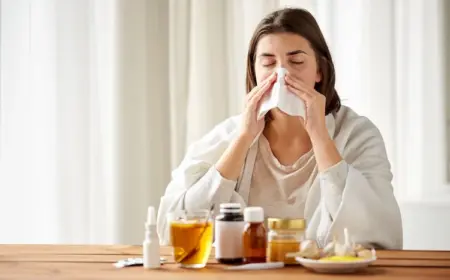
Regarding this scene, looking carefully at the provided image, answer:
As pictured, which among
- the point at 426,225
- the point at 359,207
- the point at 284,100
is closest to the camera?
the point at 359,207

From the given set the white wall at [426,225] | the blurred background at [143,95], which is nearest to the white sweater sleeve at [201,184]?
the blurred background at [143,95]

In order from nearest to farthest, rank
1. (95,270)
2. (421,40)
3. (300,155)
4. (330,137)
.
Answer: (95,270)
(330,137)
(300,155)
(421,40)

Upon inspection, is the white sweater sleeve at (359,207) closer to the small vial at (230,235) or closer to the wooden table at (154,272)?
the wooden table at (154,272)

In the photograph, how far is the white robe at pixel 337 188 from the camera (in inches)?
67.6

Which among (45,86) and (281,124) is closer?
(281,124)

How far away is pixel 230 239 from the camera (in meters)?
1.41

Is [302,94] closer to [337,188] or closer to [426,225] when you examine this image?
[337,188]

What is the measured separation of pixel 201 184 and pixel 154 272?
56 cm

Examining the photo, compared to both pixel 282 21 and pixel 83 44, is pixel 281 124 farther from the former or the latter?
pixel 83 44

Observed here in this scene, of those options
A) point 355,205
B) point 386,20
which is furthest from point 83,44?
point 355,205

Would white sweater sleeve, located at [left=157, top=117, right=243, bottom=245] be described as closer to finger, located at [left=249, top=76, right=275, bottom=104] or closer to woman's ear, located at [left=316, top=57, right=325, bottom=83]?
finger, located at [left=249, top=76, right=275, bottom=104]

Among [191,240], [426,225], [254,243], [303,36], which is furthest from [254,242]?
[426,225]

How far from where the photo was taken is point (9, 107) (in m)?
2.55

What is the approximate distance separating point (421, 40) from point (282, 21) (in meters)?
0.75
